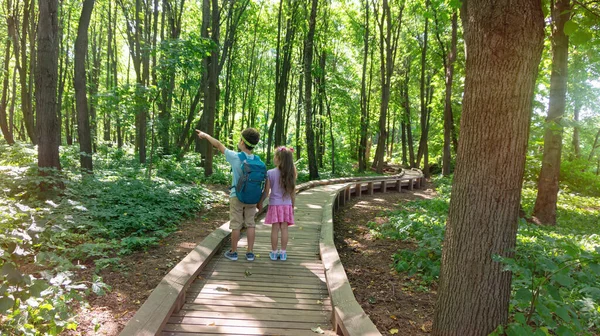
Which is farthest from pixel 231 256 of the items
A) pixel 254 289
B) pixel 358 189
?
pixel 358 189

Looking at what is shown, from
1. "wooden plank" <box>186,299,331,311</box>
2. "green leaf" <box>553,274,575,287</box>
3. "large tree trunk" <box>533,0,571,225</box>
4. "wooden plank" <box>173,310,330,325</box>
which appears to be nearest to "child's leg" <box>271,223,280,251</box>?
"wooden plank" <box>186,299,331,311</box>

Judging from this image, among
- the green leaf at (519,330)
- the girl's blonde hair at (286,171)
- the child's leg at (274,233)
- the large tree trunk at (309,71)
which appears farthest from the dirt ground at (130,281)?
the large tree trunk at (309,71)

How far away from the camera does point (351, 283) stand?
5023 millimetres

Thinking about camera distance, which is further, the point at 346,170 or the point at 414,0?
the point at 346,170

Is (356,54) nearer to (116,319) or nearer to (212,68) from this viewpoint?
(212,68)

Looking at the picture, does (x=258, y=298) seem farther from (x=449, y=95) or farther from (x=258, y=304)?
(x=449, y=95)

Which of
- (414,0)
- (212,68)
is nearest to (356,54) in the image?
(414,0)

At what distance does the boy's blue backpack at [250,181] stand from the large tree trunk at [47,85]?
16.3ft

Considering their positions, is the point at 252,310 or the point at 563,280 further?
the point at 252,310

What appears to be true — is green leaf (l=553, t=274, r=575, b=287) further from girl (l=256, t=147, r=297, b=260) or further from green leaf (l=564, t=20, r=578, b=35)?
girl (l=256, t=147, r=297, b=260)

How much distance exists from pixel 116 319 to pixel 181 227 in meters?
4.03

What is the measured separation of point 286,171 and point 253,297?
182 centimetres

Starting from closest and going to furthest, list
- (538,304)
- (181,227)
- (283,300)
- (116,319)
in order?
(538,304) → (116,319) → (283,300) → (181,227)

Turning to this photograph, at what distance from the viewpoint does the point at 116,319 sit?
3.44m
